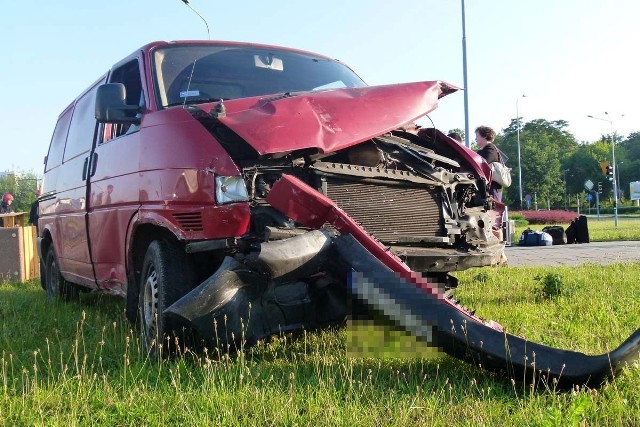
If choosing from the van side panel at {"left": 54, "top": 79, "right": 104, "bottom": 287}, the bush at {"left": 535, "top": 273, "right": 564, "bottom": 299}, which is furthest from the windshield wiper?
the bush at {"left": 535, "top": 273, "right": 564, "bottom": 299}

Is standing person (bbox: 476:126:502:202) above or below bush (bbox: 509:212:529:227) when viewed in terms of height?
above

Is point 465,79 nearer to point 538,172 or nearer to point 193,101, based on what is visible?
point 193,101

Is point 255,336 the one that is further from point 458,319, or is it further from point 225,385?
point 458,319

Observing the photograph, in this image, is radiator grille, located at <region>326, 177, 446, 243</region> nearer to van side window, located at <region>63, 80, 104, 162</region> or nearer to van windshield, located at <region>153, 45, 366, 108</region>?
van windshield, located at <region>153, 45, 366, 108</region>

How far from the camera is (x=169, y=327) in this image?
3.49 metres

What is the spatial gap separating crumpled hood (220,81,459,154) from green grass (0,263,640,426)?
50.1 inches

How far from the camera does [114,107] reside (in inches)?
176

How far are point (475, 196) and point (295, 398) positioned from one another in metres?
2.73

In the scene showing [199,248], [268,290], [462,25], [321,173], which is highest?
[462,25]

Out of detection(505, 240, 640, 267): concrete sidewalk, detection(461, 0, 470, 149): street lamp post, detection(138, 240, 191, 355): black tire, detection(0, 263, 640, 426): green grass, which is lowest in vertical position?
detection(505, 240, 640, 267): concrete sidewalk

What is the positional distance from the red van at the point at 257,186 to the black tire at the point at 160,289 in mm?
11

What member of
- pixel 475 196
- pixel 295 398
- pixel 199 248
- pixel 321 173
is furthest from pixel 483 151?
pixel 295 398

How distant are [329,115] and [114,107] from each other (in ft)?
5.44

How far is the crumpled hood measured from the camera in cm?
366
